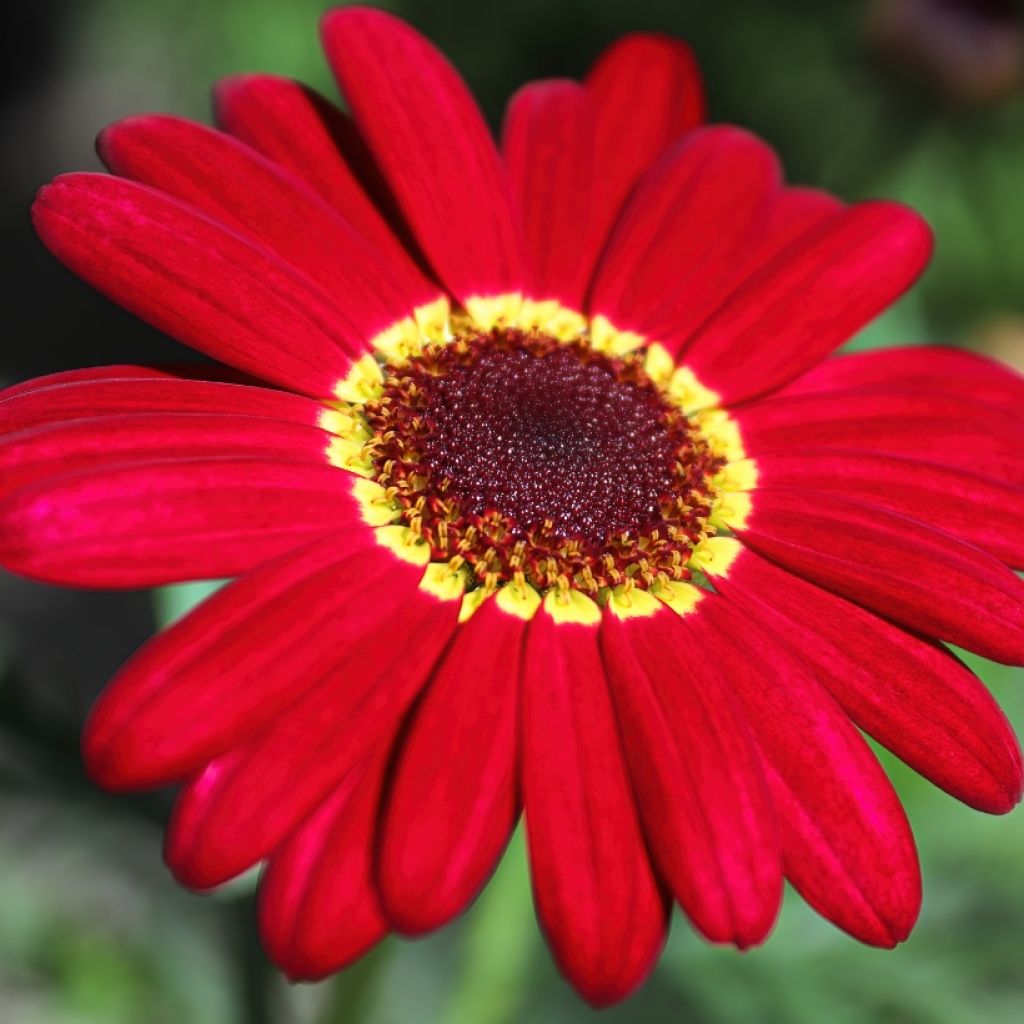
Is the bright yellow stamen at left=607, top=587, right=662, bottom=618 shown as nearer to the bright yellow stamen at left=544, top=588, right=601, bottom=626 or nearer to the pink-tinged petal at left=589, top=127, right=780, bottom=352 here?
the bright yellow stamen at left=544, top=588, right=601, bottom=626

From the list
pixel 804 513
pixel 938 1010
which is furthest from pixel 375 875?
pixel 938 1010

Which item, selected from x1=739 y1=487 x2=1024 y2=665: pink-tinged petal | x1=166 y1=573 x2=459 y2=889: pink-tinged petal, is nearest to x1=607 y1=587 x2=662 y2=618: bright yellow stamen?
x1=739 y1=487 x2=1024 y2=665: pink-tinged petal

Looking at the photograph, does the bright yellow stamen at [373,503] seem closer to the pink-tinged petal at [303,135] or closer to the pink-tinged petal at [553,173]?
the pink-tinged petal at [303,135]

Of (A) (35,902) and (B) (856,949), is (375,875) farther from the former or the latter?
(A) (35,902)

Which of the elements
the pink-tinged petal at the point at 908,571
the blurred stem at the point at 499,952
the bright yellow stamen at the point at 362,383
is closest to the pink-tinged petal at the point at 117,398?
the bright yellow stamen at the point at 362,383

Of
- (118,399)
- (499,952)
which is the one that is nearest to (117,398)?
(118,399)

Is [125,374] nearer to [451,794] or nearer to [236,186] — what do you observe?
[236,186]
